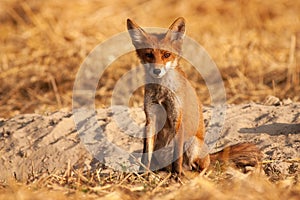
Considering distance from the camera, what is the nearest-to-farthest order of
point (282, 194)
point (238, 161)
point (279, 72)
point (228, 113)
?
1. point (282, 194)
2. point (238, 161)
3. point (228, 113)
4. point (279, 72)

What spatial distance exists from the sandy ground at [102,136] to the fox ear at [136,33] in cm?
160

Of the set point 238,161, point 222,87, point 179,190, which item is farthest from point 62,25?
point 179,190

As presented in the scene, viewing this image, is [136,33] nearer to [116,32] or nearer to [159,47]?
[159,47]

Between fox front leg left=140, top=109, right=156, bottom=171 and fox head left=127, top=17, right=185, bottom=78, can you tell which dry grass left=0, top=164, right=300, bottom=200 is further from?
fox head left=127, top=17, right=185, bottom=78

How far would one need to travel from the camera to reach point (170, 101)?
6.69 metres

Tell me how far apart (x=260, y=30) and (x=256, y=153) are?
8004mm

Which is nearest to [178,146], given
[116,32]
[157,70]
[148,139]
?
[148,139]

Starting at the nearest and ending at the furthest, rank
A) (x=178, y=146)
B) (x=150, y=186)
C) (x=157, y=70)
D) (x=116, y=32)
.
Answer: (x=150, y=186), (x=157, y=70), (x=178, y=146), (x=116, y=32)

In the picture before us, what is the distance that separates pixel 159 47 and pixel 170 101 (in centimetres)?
63

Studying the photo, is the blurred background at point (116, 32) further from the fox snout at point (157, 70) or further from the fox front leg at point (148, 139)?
the fox snout at point (157, 70)

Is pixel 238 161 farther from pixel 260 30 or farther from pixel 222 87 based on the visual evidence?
pixel 260 30

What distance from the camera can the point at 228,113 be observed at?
8.62 meters

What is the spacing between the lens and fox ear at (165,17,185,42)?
6.71 metres

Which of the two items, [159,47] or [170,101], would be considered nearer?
[159,47]
